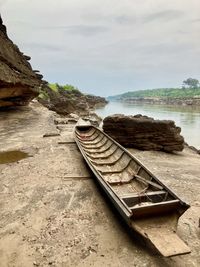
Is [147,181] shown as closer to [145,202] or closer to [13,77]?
[145,202]

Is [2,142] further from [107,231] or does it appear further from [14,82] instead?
[107,231]

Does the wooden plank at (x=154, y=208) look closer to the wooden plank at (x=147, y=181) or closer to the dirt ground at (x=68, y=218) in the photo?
the dirt ground at (x=68, y=218)

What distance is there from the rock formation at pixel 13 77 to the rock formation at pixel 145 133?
6.84m

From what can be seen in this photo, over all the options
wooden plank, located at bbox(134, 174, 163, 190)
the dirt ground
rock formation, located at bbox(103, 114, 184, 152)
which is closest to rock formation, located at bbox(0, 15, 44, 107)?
rock formation, located at bbox(103, 114, 184, 152)

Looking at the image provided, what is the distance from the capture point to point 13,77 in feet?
56.3

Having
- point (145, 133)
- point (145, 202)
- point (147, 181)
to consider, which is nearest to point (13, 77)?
point (145, 133)

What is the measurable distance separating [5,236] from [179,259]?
3.13 m

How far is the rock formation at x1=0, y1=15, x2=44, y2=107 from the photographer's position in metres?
16.8

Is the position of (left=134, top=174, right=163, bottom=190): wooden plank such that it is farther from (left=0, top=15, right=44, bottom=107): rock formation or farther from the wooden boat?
(left=0, top=15, right=44, bottom=107): rock formation

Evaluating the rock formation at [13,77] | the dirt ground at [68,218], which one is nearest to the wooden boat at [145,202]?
the dirt ground at [68,218]

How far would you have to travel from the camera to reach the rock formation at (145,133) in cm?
1348

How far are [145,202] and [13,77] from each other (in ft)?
43.9

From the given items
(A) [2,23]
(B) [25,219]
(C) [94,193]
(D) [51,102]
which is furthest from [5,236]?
(D) [51,102]

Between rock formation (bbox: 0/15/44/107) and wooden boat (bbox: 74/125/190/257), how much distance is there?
9.75 m
